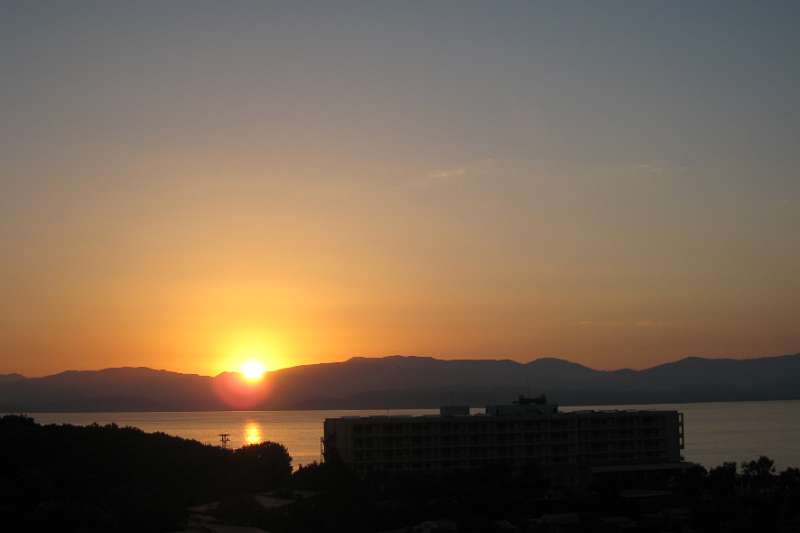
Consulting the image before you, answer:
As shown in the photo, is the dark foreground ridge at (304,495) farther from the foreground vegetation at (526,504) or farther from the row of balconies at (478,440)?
the row of balconies at (478,440)

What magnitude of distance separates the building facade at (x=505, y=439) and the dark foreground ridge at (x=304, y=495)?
275 centimetres

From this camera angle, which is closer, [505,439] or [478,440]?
[478,440]

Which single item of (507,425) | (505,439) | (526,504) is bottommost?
(526,504)

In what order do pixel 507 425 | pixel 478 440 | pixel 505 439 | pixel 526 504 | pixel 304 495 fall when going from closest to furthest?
pixel 526 504
pixel 304 495
pixel 478 440
pixel 505 439
pixel 507 425

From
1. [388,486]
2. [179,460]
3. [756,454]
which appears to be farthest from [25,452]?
[756,454]

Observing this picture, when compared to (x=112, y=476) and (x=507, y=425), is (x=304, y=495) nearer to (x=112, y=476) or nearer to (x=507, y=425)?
(x=112, y=476)

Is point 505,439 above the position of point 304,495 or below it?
above

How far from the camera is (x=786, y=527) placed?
121 feet

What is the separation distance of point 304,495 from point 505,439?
63.6 ft

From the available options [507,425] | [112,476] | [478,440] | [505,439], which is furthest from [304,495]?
[507,425]

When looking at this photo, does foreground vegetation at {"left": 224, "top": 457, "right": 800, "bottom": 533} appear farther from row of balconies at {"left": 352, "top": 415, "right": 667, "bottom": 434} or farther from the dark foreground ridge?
row of balconies at {"left": 352, "top": 415, "right": 667, "bottom": 434}

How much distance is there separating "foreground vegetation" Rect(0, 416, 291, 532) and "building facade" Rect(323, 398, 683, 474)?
17.4 feet

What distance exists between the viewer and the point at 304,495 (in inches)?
1779

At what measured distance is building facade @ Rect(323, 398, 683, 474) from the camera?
58062mm
